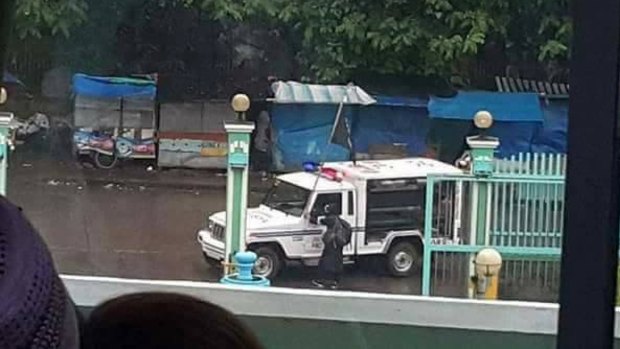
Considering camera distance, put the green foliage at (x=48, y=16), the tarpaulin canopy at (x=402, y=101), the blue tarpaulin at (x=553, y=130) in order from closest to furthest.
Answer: the blue tarpaulin at (x=553, y=130) < the green foliage at (x=48, y=16) < the tarpaulin canopy at (x=402, y=101)

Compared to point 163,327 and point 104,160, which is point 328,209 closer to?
point 104,160

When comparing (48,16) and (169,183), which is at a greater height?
(48,16)

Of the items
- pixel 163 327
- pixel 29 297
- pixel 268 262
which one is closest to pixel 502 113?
pixel 268 262

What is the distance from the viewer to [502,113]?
93 centimetres

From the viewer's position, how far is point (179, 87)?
938 mm

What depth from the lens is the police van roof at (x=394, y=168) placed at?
998 mm

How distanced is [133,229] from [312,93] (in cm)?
22

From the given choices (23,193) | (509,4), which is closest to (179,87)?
(23,193)

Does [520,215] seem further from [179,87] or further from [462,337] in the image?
[179,87]

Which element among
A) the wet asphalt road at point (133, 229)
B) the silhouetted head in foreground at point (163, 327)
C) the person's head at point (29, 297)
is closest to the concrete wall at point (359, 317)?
the wet asphalt road at point (133, 229)

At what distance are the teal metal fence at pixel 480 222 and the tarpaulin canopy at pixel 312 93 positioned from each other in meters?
0.10

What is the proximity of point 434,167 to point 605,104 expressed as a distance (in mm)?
433

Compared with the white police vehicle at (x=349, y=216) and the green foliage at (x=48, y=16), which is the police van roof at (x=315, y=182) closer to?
the white police vehicle at (x=349, y=216)

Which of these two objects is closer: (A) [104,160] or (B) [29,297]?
(B) [29,297]
